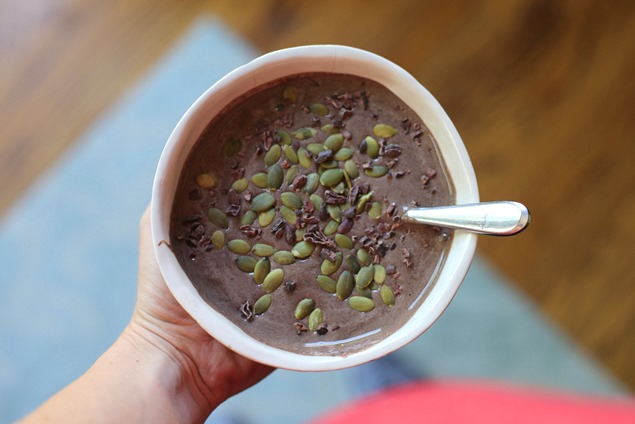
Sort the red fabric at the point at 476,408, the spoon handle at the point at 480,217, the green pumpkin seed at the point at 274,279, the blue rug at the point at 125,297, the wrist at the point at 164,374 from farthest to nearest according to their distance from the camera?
the blue rug at the point at 125,297
the red fabric at the point at 476,408
the wrist at the point at 164,374
the green pumpkin seed at the point at 274,279
the spoon handle at the point at 480,217

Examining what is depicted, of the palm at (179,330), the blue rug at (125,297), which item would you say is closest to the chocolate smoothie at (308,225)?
the palm at (179,330)

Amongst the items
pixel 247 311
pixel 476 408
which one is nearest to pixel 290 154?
pixel 247 311

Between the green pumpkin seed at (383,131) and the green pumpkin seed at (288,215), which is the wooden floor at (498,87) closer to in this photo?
the green pumpkin seed at (383,131)

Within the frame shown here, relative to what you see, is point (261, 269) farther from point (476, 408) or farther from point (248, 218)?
point (476, 408)

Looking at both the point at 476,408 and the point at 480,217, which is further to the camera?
the point at 476,408

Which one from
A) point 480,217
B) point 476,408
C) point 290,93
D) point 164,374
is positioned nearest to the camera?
point 480,217
